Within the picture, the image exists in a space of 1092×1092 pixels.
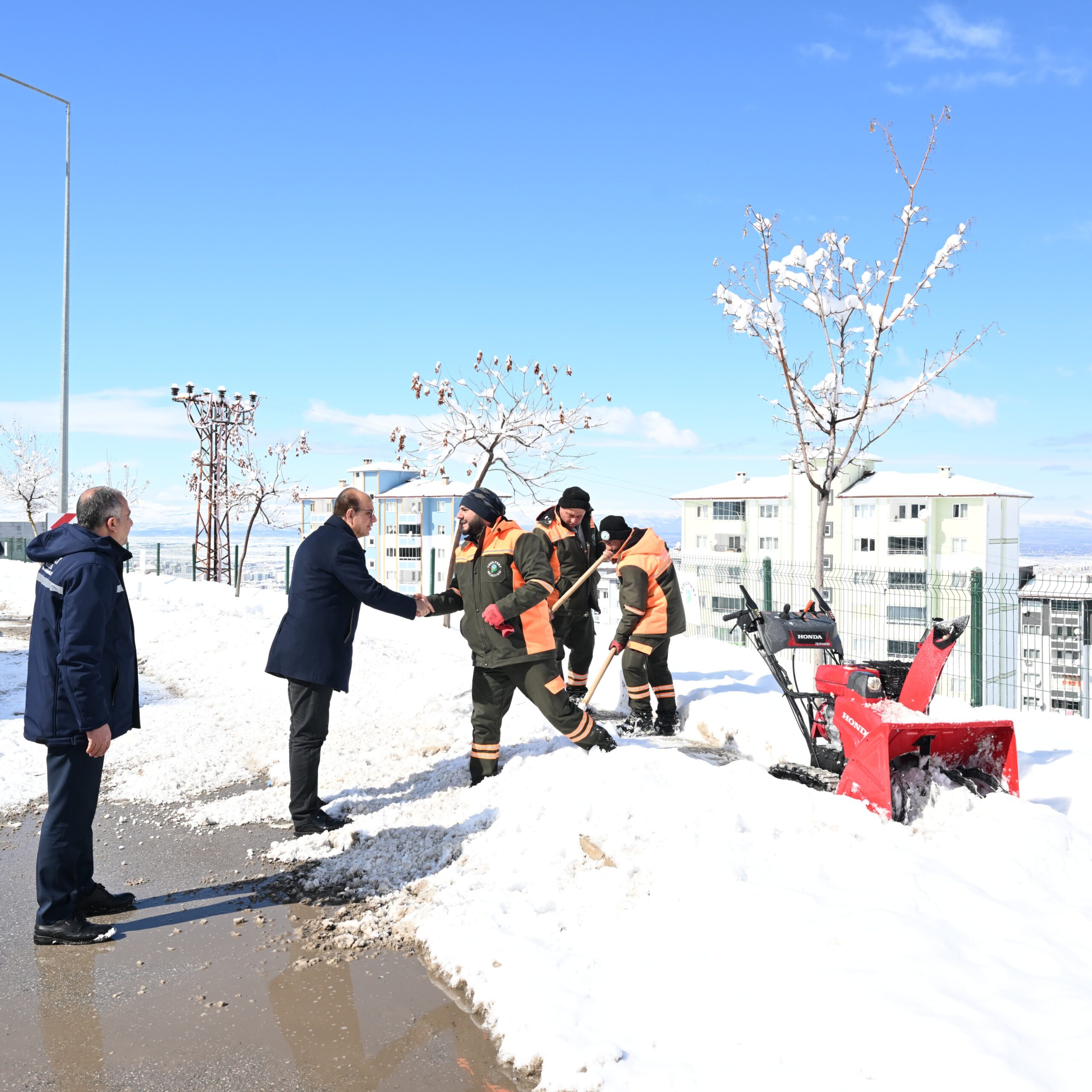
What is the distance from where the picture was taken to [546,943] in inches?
141

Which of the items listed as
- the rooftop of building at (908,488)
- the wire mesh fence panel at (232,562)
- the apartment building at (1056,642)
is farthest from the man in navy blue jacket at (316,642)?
the rooftop of building at (908,488)

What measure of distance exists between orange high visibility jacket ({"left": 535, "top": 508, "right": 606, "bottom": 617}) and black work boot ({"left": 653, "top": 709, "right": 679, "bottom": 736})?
1.17m

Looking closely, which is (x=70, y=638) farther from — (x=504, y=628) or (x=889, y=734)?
(x=889, y=734)

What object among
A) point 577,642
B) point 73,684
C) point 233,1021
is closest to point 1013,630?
point 577,642

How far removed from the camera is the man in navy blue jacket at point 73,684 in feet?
12.4

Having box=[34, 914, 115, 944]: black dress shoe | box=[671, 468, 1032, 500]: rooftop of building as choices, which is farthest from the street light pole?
box=[671, 468, 1032, 500]: rooftop of building

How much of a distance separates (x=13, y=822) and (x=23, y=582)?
22.9 metres

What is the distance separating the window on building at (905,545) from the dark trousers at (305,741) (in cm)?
5170

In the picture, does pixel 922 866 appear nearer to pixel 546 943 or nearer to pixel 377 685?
pixel 546 943

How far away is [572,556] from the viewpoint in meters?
7.85

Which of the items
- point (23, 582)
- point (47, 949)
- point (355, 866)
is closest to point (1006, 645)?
point (355, 866)

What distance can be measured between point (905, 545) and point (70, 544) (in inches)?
2107

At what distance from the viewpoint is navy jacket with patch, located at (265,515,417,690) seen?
5.10 metres

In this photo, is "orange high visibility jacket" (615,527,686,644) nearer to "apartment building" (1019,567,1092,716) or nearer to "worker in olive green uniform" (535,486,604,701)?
"worker in olive green uniform" (535,486,604,701)
